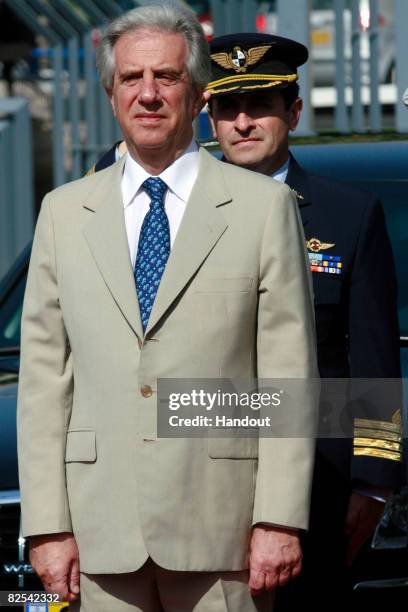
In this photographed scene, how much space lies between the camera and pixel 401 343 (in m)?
4.26

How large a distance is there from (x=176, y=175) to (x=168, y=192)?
0.04 m

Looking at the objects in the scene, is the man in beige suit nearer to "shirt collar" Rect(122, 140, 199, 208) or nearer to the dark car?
"shirt collar" Rect(122, 140, 199, 208)

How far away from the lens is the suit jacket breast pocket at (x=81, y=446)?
301 cm

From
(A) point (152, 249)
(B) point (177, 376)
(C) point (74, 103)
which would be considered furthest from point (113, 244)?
(C) point (74, 103)

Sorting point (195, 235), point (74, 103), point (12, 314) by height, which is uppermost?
point (74, 103)

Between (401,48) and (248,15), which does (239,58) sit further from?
(248,15)

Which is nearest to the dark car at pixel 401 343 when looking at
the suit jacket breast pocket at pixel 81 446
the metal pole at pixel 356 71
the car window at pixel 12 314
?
the car window at pixel 12 314

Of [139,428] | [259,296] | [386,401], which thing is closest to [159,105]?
[259,296]

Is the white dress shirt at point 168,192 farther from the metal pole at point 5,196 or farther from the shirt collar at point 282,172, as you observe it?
the metal pole at point 5,196

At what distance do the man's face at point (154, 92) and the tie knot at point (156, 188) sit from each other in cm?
4

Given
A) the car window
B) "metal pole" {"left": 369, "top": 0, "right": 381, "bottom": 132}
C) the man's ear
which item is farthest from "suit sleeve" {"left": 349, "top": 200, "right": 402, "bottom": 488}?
"metal pole" {"left": 369, "top": 0, "right": 381, "bottom": 132}

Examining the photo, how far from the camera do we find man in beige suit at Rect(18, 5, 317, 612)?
9.71 feet

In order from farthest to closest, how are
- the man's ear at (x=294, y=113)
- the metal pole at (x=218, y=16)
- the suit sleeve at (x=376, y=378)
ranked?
the metal pole at (x=218, y=16) < the man's ear at (x=294, y=113) < the suit sleeve at (x=376, y=378)

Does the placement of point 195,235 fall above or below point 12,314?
above
